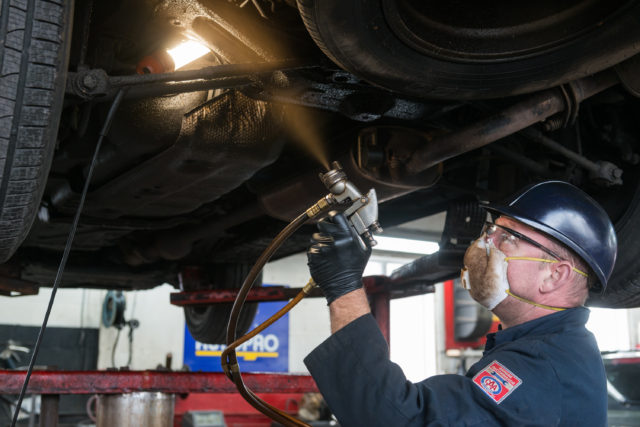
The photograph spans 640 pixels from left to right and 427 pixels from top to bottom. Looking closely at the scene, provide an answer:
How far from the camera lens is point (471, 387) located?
116 cm

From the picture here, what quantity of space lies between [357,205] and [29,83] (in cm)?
66

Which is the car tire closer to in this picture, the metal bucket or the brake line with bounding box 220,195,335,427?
the brake line with bounding box 220,195,335,427

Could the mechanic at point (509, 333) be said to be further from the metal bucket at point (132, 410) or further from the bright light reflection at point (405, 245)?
the bright light reflection at point (405, 245)

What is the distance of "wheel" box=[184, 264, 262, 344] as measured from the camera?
11.3 feet

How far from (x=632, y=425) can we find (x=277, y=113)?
15.6 feet

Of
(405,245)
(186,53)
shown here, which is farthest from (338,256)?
(405,245)

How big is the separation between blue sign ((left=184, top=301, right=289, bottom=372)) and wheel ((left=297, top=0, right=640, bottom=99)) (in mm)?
6439

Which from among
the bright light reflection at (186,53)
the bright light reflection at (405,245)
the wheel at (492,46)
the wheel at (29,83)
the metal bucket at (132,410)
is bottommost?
the metal bucket at (132,410)

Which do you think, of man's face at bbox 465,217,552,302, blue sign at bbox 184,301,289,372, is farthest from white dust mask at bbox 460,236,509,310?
blue sign at bbox 184,301,289,372

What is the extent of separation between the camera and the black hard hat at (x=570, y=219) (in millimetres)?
1407

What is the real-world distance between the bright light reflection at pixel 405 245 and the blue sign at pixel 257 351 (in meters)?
1.91

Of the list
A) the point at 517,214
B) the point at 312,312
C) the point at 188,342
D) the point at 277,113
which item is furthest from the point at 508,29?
the point at 312,312

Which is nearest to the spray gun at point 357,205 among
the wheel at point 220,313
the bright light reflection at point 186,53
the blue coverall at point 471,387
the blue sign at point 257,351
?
the blue coverall at point 471,387

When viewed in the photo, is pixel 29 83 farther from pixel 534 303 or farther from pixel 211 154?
pixel 534 303
